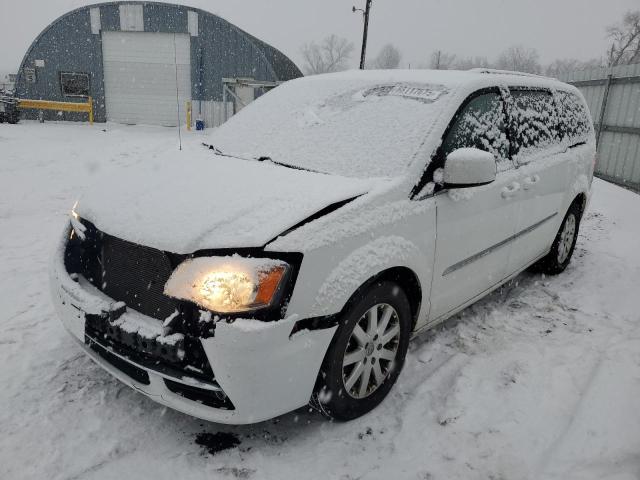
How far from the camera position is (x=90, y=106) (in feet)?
64.9

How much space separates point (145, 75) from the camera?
20.9m

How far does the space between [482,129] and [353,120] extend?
85cm

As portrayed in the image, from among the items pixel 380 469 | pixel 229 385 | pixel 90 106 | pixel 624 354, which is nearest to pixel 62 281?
pixel 229 385

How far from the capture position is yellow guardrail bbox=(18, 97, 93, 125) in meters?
19.3

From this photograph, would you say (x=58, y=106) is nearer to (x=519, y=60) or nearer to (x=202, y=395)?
(x=202, y=395)

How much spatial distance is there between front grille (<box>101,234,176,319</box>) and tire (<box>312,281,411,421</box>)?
0.78m

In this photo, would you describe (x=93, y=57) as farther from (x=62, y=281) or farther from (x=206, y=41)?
(x=62, y=281)

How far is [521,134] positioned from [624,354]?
5.53ft

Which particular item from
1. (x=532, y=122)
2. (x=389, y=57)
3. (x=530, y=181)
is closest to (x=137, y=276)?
(x=530, y=181)

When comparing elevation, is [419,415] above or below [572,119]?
below

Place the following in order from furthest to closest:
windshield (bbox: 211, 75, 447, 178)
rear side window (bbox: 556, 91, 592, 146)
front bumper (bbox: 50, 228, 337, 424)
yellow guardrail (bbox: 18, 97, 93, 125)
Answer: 1. yellow guardrail (bbox: 18, 97, 93, 125)
2. rear side window (bbox: 556, 91, 592, 146)
3. windshield (bbox: 211, 75, 447, 178)
4. front bumper (bbox: 50, 228, 337, 424)

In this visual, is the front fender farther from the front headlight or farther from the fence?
the fence

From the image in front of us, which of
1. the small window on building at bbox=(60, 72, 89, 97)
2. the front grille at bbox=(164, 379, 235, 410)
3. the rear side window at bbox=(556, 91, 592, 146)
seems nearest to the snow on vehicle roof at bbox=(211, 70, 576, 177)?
the rear side window at bbox=(556, 91, 592, 146)

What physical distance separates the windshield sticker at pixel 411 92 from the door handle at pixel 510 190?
0.80 m
